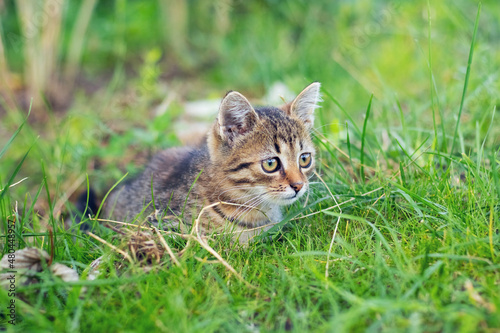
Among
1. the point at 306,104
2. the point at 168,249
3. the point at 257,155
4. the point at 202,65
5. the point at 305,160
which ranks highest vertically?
the point at 202,65

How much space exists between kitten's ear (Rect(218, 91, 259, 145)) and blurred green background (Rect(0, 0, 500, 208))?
1091mm

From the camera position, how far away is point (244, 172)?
2.95 meters

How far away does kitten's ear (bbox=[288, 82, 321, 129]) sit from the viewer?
10.5 ft

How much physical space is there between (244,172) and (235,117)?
1.29 ft

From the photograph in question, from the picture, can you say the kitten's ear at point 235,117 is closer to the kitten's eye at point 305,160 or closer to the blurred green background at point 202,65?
the kitten's eye at point 305,160

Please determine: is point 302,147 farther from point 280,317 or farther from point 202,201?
point 280,317

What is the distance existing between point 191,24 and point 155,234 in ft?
18.9

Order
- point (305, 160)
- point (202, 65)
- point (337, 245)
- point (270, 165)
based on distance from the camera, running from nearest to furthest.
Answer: point (337, 245) < point (270, 165) < point (305, 160) < point (202, 65)

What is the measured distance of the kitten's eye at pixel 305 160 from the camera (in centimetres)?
306

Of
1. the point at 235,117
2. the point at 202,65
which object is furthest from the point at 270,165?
the point at 202,65

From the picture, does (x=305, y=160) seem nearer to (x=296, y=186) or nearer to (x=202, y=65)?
(x=296, y=186)

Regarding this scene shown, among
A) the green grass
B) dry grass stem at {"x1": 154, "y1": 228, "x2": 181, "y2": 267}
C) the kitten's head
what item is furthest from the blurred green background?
dry grass stem at {"x1": 154, "y1": 228, "x2": 181, "y2": 267}

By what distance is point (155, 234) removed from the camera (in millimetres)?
2551

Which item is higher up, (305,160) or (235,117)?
(235,117)
